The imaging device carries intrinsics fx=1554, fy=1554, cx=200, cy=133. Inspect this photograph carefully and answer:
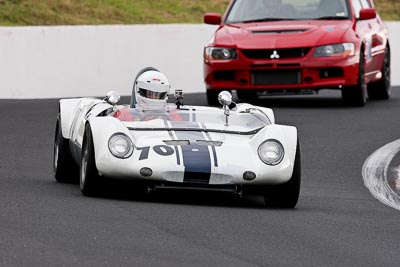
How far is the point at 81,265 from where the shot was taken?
288 inches

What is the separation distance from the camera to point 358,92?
67.2 ft

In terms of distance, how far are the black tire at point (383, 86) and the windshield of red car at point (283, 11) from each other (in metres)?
1.77

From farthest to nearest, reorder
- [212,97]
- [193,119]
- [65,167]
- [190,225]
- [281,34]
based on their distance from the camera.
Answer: [212,97]
[281,34]
[65,167]
[193,119]
[190,225]

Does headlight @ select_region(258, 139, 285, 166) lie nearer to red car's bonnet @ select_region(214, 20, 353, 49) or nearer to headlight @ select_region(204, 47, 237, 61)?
A: red car's bonnet @ select_region(214, 20, 353, 49)

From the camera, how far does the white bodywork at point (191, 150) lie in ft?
33.6

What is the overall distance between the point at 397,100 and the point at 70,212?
13.7m

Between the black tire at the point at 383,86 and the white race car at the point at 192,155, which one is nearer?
the white race car at the point at 192,155

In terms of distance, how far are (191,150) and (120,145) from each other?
1.57ft

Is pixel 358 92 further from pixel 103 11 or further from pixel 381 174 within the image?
pixel 103 11

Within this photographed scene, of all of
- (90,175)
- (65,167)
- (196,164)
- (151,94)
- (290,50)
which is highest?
(151,94)

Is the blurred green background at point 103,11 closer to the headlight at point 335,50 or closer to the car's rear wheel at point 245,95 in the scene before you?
the car's rear wheel at point 245,95

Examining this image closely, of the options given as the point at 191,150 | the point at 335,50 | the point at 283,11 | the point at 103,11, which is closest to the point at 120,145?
the point at 191,150

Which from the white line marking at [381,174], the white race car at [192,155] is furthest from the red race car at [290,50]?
the white race car at [192,155]

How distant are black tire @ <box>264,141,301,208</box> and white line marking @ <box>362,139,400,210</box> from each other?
91 cm
